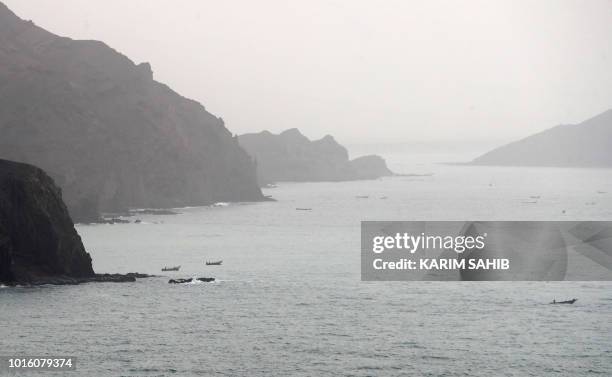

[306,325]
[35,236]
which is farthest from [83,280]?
[306,325]

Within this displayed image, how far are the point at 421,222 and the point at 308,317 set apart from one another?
123 m

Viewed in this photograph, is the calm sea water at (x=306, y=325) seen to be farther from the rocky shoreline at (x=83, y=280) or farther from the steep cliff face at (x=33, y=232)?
the steep cliff face at (x=33, y=232)

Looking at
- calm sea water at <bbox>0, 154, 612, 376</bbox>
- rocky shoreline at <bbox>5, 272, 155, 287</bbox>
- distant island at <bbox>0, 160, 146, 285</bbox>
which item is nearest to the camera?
calm sea water at <bbox>0, 154, 612, 376</bbox>

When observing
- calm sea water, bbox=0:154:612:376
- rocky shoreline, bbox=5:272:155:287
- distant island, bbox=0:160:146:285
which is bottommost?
calm sea water, bbox=0:154:612:376

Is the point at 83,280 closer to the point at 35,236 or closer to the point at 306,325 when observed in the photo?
the point at 35,236

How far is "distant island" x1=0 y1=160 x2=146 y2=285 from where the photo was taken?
88.2 metres

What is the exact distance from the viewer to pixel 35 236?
296 feet

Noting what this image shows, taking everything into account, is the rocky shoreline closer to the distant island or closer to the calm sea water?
the distant island

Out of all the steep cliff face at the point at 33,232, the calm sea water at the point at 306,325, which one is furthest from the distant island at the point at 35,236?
the calm sea water at the point at 306,325

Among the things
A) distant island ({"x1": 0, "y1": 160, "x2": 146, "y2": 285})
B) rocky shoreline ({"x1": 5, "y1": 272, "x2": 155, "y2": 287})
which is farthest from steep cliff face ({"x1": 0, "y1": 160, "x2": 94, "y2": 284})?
rocky shoreline ({"x1": 5, "y1": 272, "x2": 155, "y2": 287})

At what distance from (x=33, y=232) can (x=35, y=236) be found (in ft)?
1.62

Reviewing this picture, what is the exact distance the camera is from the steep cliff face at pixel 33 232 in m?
88.4

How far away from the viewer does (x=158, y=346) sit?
6512 centimetres

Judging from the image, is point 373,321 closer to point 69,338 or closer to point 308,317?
point 308,317
